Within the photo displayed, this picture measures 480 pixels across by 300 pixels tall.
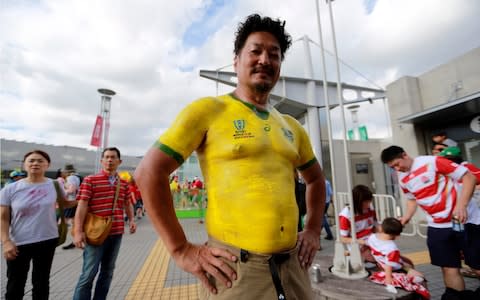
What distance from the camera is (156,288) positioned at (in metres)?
3.71

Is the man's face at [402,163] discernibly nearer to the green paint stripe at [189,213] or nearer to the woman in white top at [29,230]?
Result: the woman in white top at [29,230]

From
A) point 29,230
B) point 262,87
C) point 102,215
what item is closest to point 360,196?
point 262,87

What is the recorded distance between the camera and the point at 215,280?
0.95 meters

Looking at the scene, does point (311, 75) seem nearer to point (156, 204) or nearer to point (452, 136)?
point (452, 136)

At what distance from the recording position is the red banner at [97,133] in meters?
12.3

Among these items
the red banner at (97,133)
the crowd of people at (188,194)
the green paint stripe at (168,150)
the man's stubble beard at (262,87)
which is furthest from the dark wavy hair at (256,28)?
the red banner at (97,133)

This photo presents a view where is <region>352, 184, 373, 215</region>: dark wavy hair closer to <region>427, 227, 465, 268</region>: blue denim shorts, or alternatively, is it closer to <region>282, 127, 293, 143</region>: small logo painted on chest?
<region>427, 227, 465, 268</region>: blue denim shorts

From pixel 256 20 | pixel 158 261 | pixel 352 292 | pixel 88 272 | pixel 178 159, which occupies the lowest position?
pixel 158 261

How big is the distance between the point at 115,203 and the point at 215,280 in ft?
8.30

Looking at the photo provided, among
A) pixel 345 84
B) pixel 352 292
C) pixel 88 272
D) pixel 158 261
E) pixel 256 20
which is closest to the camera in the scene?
pixel 256 20

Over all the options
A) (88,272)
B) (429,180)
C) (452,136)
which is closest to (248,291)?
(88,272)

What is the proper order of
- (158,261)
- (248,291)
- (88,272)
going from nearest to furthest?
1. (248,291)
2. (88,272)
3. (158,261)

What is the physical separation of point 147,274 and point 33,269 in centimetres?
202

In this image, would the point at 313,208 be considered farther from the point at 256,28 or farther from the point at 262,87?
the point at 256,28
